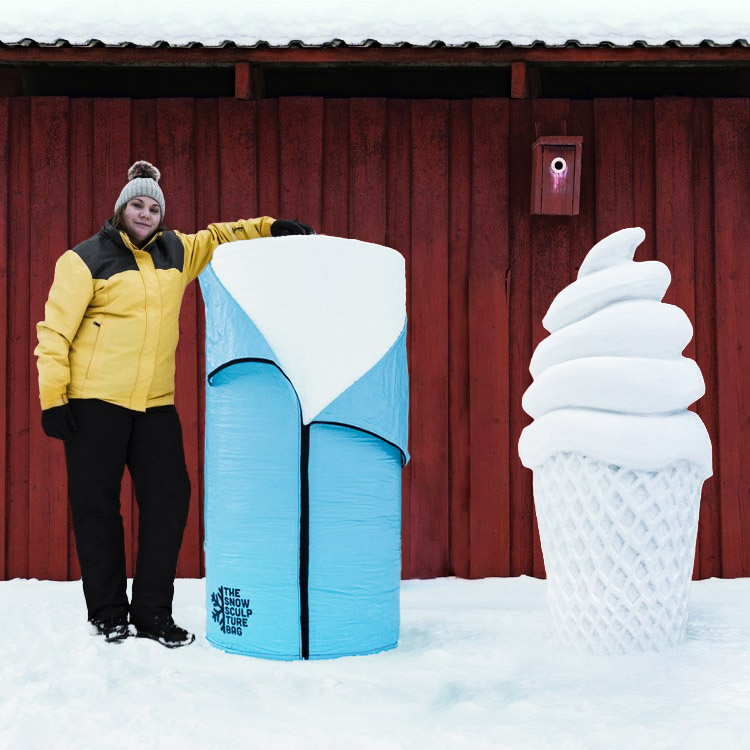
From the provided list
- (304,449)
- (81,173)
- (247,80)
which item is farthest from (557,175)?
(81,173)

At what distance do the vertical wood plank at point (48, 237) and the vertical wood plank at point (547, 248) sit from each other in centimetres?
250

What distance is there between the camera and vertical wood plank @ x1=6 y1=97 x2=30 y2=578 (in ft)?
15.3

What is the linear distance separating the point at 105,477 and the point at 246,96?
2.18 metres

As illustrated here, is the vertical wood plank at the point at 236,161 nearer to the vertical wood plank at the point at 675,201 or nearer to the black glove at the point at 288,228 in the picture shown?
the black glove at the point at 288,228

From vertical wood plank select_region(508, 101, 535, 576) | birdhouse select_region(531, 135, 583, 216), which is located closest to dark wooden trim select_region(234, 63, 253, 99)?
vertical wood plank select_region(508, 101, 535, 576)

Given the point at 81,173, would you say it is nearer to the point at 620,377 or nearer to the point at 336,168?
the point at 336,168

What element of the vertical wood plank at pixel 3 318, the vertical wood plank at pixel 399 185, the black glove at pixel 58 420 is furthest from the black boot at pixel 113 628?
the vertical wood plank at pixel 399 185

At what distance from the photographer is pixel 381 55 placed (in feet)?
14.2

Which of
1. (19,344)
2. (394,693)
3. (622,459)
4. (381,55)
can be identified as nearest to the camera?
(394,693)

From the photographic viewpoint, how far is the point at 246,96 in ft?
14.7

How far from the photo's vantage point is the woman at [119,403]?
10.6 feet

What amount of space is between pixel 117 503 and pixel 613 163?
10.2 feet

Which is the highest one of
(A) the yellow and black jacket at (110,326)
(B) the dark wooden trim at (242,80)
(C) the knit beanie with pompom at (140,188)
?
(B) the dark wooden trim at (242,80)

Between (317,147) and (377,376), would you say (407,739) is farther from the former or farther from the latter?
(317,147)
